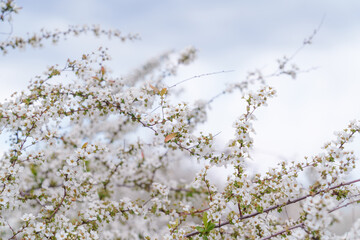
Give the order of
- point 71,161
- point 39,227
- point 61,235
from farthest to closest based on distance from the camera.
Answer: point 71,161 < point 39,227 < point 61,235

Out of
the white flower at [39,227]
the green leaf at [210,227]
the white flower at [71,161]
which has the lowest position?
the white flower at [39,227]

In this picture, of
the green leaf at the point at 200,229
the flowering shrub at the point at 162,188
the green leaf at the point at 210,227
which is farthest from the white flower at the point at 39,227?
the green leaf at the point at 210,227

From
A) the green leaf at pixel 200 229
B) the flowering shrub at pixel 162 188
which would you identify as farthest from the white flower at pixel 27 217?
the green leaf at pixel 200 229

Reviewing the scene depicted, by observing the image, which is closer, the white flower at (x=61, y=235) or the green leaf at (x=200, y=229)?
the white flower at (x=61, y=235)

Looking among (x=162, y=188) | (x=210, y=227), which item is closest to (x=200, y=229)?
(x=210, y=227)

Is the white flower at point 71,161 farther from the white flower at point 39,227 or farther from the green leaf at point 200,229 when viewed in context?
the green leaf at point 200,229

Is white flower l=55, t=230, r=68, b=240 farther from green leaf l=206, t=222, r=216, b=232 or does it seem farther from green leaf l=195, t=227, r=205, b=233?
green leaf l=206, t=222, r=216, b=232

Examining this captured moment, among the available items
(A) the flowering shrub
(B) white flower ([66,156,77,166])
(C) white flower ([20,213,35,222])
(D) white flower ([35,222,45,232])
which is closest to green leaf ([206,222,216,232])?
(A) the flowering shrub

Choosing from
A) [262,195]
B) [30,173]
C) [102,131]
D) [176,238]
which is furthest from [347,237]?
[30,173]

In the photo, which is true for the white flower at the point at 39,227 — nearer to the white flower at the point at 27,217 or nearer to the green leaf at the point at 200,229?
the white flower at the point at 27,217

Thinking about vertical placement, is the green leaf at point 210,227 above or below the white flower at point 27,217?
above

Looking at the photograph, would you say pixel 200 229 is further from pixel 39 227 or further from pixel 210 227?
pixel 39 227

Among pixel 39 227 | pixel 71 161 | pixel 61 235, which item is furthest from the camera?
pixel 71 161

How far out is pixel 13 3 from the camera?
411 centimetres
